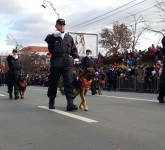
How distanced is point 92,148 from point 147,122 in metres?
2.47

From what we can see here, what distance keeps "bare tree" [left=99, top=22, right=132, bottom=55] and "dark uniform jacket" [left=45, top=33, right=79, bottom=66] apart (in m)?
64.7

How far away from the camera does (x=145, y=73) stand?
82.6ft

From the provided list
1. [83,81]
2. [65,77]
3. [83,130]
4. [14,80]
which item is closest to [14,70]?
[14,80]

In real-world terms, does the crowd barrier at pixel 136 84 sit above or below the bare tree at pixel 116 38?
below

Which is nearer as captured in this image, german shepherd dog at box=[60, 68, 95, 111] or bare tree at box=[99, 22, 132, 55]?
german shepherd dog at box=[60, 68, 95, 111]

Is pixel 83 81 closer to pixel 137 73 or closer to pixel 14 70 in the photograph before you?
pixel 14 70

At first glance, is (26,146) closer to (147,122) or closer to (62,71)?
(147,122)

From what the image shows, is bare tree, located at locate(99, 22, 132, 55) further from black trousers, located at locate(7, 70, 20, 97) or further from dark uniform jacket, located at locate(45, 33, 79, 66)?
dark uniform jacket, located at locate(45, 33, 79, 66)

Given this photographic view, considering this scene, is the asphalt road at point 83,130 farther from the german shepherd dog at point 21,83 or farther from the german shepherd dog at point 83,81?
the german shepherd dog at point 21,83

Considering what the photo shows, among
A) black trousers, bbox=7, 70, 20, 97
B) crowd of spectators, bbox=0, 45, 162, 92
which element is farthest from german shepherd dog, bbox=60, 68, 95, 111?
crowd of spectators, bbox=0, 45, 162, 92

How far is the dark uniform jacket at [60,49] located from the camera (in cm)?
980

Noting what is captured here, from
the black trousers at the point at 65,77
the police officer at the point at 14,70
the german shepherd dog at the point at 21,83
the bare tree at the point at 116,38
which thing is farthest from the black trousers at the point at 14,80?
the bare tree at the point at 116,38

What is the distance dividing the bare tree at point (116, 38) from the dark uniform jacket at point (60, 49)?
64690 millimetres

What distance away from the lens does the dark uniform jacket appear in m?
9.80
